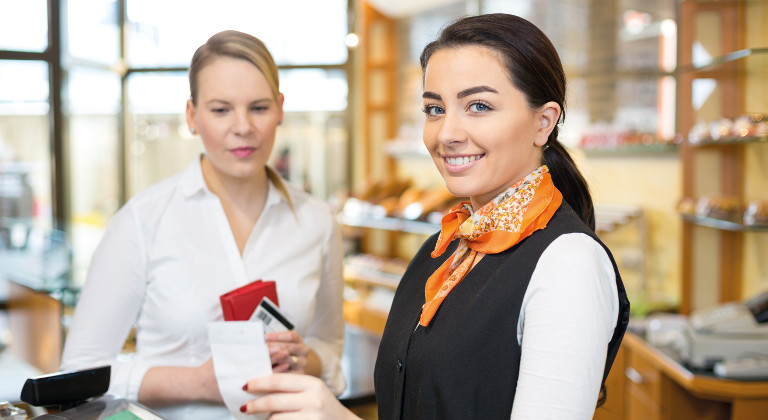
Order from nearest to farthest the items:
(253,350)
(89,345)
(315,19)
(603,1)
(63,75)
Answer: (253,350)
(89,345)
(603,1)
(63,75)
(315,19)

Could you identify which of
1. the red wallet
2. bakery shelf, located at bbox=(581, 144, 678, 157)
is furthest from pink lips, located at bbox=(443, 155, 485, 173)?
bakery shelf, located at bbox=(581, 144, 678, 157)

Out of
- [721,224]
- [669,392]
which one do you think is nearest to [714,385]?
[669,392]

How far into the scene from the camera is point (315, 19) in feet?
20.1

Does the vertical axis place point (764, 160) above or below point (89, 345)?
above

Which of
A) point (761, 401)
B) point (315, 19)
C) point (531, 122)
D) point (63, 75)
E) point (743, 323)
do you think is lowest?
point (761, 401)

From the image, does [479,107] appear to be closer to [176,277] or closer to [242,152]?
[242,152]

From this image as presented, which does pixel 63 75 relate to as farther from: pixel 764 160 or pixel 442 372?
pixel 442 372

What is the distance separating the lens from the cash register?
1.25m

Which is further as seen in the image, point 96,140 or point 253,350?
point 96,140

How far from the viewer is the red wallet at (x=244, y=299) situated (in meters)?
1.53

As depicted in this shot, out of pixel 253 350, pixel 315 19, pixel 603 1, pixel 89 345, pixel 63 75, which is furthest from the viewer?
pixel 315 19

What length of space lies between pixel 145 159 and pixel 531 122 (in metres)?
5.57

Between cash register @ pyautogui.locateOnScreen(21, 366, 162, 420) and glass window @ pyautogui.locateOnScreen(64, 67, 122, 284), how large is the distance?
4.59m

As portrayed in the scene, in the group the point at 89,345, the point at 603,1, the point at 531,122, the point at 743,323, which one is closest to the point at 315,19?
the point at 603,1
